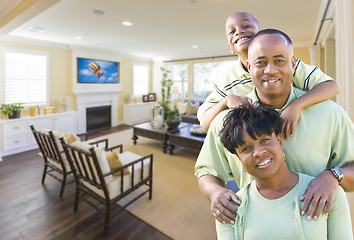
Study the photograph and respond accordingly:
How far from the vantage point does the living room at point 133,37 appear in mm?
2561

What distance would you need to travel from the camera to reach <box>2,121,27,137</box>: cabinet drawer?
429 cm

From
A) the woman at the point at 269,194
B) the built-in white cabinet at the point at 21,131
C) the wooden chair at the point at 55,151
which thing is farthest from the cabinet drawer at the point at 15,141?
the woman at the point at 269,194

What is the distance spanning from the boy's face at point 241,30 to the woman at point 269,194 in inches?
11.8

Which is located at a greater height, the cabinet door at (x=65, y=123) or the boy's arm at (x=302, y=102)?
the boy's arm at (x=302, y=102)

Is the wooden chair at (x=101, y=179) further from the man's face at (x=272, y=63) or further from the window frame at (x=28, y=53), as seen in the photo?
the window frame at (x=28, y=53)

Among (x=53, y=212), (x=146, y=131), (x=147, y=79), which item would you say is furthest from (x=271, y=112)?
(x=147, y=79)

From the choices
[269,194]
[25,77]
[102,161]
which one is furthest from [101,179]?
[25,77]

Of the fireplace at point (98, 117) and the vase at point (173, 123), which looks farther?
the fireplace at point (98, 117)

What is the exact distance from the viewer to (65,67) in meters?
5.81

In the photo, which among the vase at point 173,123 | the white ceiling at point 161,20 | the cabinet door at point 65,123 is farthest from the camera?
the cabinet door at point 65,123

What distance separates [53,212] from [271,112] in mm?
2763

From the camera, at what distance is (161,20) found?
3.54 meters

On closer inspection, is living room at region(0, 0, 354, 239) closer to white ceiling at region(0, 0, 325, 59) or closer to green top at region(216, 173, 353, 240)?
white ceiling at region(0, 0, 325, 59)

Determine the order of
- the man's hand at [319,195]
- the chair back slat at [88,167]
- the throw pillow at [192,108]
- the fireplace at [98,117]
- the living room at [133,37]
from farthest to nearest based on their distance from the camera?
the throw pillow at [192,108]
the fireplace at [98,117]
the living room at [133,37]
the chair back slat at [88,167]
the man's hand at [319,195]
